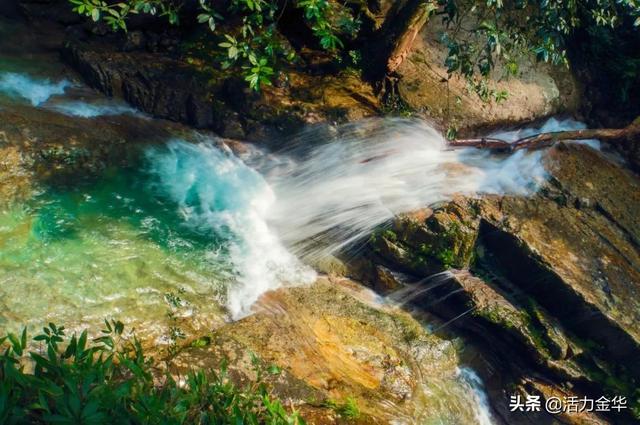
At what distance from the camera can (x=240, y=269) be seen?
5816 mm

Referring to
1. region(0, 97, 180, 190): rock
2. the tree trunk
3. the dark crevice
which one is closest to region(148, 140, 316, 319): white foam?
region(0, 97, 180, 190): rock

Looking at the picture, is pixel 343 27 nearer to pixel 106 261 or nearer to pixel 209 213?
pixel 209 213

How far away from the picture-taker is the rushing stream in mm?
4938

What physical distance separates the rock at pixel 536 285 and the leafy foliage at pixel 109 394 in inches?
107

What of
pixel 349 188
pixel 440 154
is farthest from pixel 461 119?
pixel 349 188

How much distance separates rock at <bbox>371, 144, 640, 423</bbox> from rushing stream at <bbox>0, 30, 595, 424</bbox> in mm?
395

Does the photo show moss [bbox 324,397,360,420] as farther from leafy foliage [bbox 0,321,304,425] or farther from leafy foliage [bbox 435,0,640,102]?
leafy foliage [bbox 435,0,640,102]

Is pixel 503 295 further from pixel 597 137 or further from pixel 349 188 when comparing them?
pixel 597 137

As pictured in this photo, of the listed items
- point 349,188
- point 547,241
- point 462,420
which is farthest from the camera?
point 349,188

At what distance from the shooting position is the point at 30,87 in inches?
271

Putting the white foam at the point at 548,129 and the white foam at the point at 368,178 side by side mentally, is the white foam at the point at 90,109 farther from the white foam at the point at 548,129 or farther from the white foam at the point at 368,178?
the white foam at the point at 548,129

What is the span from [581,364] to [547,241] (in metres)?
1.44

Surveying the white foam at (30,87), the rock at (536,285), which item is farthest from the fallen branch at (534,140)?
the white foam at (30,87)

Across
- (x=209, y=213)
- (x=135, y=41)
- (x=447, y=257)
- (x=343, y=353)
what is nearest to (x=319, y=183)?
(x=209, y=213)
